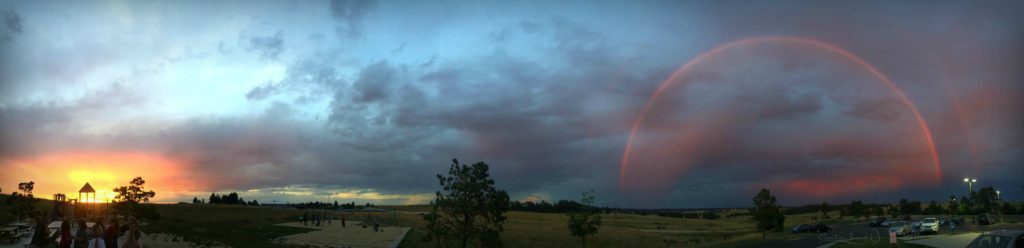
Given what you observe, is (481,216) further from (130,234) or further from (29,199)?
(29,199)

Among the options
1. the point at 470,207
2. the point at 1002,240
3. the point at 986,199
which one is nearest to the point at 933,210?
the point at 986,199

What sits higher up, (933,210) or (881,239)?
(881,239)

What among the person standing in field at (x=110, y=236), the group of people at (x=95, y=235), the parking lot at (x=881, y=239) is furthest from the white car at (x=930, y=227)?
the person standing in field at (x=110, y=236)

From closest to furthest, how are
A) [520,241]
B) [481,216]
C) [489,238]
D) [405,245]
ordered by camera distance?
[489,238] < [481,216] < [405,245] < [520,241]

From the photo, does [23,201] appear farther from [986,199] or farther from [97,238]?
[986,199]

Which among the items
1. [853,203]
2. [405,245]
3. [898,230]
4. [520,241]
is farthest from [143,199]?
[853,203]

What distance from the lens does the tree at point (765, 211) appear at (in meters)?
70.4

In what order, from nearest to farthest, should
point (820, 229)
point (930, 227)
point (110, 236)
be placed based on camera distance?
point (110, 236) < point (930, 227) < point (820, 229)

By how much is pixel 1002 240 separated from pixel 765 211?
4447 cm

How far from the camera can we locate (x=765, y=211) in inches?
2781

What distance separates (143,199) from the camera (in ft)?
214

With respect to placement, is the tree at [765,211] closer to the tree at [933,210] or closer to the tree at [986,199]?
the tree at [986,199]

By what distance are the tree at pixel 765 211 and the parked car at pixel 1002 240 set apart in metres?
43.0

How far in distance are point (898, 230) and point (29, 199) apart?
290 feet
